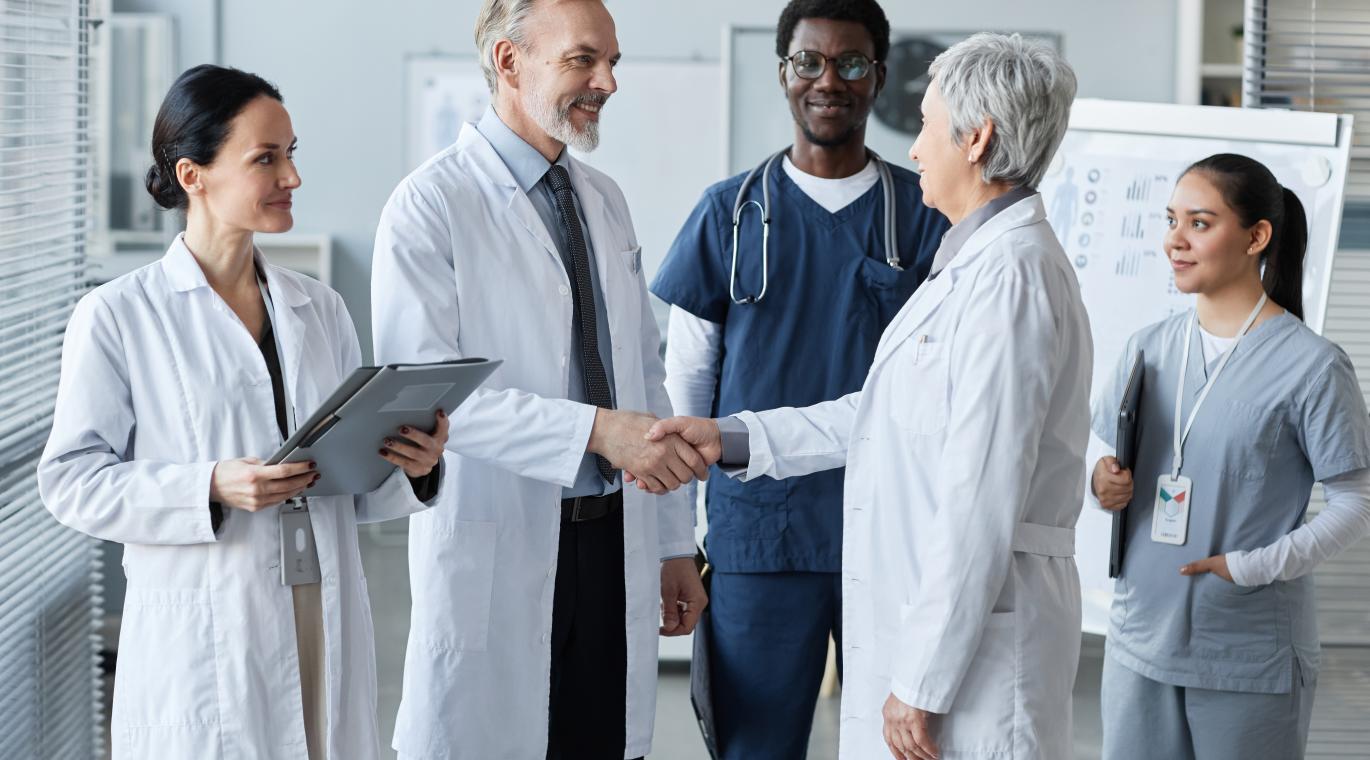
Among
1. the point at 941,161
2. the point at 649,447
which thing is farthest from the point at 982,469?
the point at 649,447

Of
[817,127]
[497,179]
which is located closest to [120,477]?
[497,179]

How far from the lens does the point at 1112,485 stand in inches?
80.8

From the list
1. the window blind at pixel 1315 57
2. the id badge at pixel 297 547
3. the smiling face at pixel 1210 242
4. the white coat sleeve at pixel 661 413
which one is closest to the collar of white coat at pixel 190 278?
the id badge at pixel 297 547

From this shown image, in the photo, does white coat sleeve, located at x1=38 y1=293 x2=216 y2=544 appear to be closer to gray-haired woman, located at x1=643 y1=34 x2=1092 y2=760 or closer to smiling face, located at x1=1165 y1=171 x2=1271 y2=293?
gray-haired woman, located at x1=643 y1=34 x2=1092 y2=760

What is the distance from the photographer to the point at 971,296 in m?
1.50

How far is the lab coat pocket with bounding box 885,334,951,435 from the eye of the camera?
4.99 feet

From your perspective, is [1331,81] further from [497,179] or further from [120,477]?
[120,477]

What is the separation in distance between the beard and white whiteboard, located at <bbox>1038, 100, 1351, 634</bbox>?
1.55 meters

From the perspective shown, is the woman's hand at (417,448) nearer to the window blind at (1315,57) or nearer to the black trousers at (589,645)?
the black trousers at (589,645)

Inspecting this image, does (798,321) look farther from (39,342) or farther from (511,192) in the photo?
(39,342)

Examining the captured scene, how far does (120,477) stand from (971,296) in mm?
1015

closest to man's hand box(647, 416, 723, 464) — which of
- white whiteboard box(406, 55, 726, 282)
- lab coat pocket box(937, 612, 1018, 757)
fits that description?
lab coat pocket box(937, 612, 1018, 757)

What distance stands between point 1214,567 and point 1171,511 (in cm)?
11

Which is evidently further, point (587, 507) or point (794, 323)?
point (794, 323)
